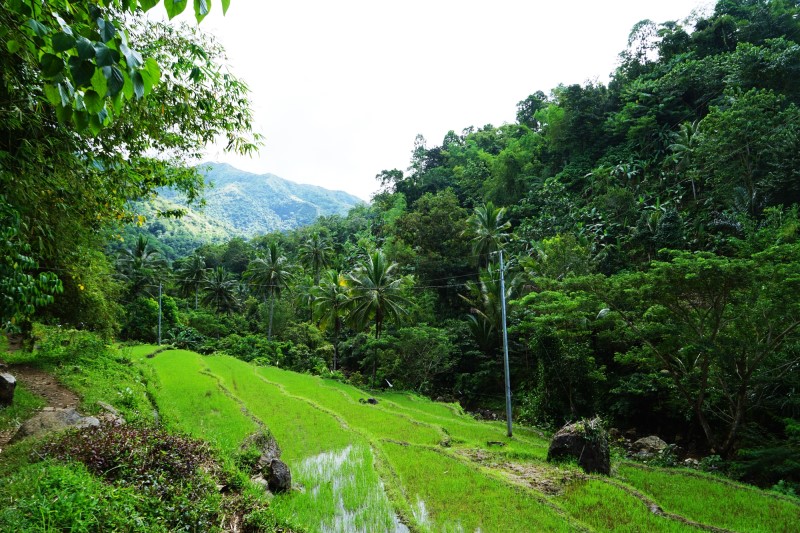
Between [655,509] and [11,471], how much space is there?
10324 mm

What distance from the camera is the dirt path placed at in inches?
324

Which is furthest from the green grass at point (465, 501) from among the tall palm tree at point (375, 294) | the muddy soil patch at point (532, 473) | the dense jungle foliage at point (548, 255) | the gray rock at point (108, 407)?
the tall palm tree at point (375, 294)

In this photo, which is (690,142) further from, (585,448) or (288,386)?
(288,386)

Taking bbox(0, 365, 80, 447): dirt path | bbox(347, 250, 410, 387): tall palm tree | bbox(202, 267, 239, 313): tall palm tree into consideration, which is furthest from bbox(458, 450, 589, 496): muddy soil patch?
bbox(202, 267, 239, 313): tall palm tree

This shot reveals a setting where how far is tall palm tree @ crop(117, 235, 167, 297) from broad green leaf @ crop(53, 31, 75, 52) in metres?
41.2

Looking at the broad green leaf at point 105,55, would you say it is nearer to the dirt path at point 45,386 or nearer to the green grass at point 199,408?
the green grass at point 199,408

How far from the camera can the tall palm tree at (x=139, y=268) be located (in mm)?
36938

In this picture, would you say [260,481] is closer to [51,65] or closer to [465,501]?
[465,501]

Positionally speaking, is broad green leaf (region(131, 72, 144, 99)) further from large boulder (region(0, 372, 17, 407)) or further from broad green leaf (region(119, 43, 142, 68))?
large boulder (region(0, 372, 17, 407))

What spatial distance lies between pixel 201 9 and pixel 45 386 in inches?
440

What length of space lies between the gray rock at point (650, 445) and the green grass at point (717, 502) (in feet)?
12.0

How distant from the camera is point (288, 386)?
21.8 meters

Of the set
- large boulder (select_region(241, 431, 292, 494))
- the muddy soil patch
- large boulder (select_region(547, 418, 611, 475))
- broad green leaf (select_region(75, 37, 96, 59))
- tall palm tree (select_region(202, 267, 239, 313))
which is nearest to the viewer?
broad green leaf (select_region(75, 37, 96, 59))

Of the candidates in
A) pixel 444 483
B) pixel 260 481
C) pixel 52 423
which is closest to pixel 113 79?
pixel 52 423
